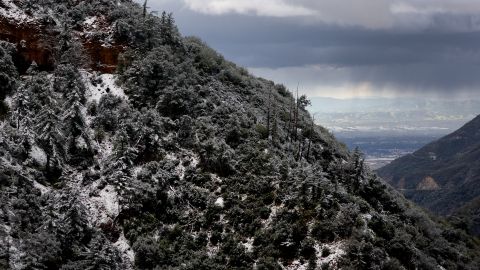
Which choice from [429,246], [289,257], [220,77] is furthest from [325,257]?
[220,77]

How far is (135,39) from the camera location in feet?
219

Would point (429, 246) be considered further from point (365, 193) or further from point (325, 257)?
point (325, 257)

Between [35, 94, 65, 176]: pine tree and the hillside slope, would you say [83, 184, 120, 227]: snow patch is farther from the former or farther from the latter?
[35, 94, 65, 176]: pine tree

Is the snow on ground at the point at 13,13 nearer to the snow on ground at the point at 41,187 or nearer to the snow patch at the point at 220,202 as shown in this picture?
the snow on ground at the point at 41,187

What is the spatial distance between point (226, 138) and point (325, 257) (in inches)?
812

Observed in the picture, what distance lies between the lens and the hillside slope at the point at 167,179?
140 feet

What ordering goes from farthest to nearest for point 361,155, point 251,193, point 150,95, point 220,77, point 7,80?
point 220,77
point 361,155
point 150,95
point 7,80
point 251,193

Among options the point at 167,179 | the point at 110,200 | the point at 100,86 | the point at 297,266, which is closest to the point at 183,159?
the point at 167,179

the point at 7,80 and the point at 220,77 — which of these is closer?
the point at 7,80

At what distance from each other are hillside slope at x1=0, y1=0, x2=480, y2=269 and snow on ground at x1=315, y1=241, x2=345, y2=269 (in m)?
0.12

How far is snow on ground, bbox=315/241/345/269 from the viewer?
41156mm

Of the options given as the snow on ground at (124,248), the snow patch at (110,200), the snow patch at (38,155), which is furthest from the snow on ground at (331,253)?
the snow patch at (38,155)

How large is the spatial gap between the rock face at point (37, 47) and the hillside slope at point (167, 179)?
1354mm

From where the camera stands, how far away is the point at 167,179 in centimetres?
5141
